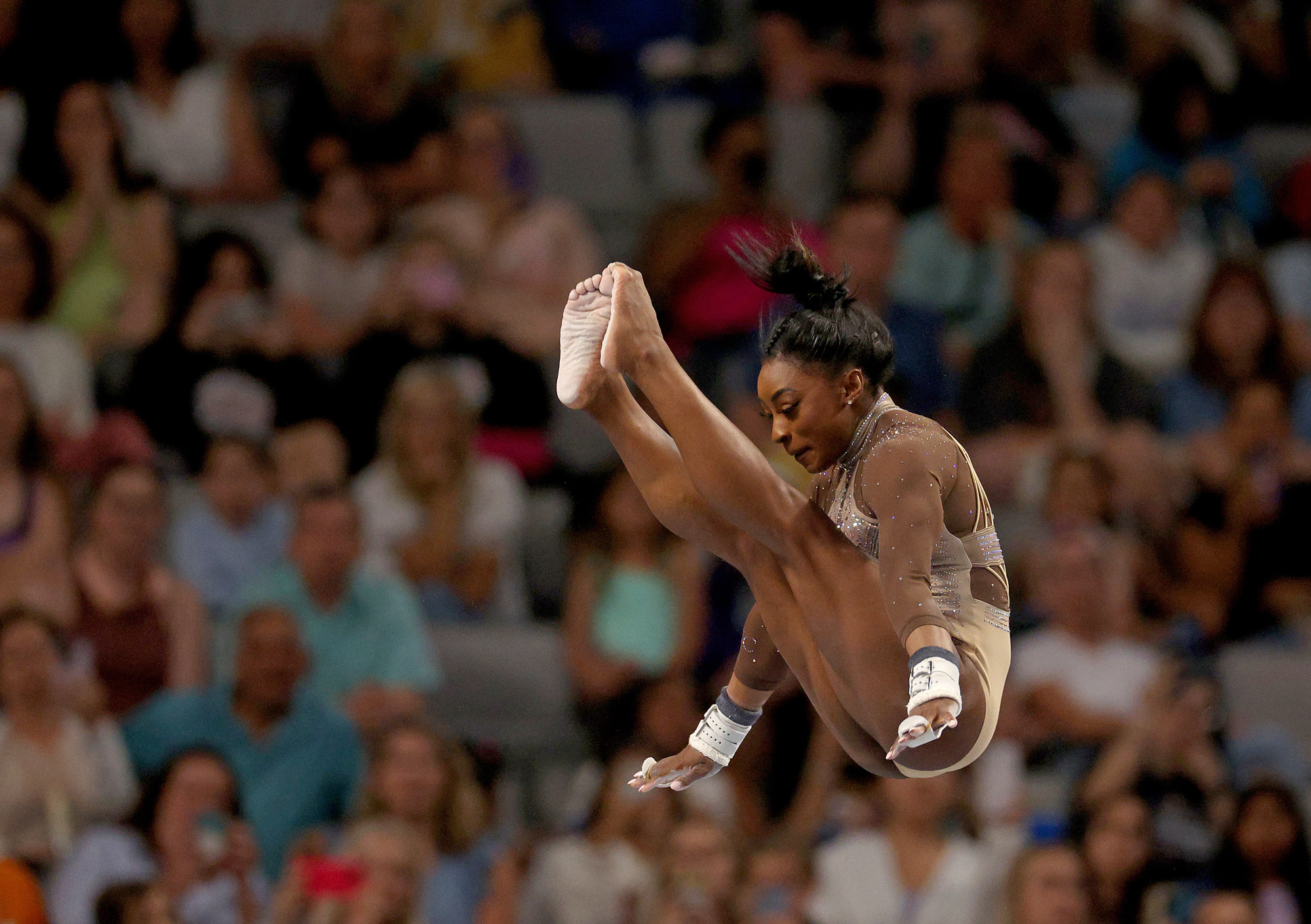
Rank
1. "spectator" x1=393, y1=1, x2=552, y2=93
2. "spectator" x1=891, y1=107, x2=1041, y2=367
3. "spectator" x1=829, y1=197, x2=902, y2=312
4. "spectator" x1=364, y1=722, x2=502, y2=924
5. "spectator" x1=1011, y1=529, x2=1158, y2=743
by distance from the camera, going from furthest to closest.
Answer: "spectator" x1=393, y1=1, x2=552, y2=93 < "spectator" x1=891, y1=107, x2=1041, y2=367 < "spectator" x1=829, y1=197, x2=902, y2=312 < "spectator" x1=1011, y1=529, x2=1158, y2=743 < "spectator" x1=364, y1=722, x2=502, y2=924

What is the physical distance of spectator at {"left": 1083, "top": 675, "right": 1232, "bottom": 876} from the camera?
535 cm

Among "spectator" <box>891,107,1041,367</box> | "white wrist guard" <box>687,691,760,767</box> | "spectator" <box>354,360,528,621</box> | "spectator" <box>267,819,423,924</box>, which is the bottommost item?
"spectator" <box>267,819,423,924</box>

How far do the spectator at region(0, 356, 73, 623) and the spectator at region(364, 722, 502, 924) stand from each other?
109 centimetres

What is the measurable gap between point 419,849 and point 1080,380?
3.02 meters

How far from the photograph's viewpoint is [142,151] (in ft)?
22.1

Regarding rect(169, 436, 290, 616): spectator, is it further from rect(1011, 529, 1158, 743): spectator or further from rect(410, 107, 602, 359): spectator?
rect(1011, 529, 1158, 743): spectator

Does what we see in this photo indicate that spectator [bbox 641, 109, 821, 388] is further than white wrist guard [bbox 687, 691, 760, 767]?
Yes

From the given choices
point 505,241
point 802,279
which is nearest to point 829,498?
point 802,279

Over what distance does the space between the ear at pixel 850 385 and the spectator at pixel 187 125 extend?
13.5 ft

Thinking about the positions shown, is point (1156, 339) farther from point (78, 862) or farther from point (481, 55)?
point (78, 862)

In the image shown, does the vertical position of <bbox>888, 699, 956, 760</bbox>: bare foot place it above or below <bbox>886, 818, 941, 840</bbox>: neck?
above

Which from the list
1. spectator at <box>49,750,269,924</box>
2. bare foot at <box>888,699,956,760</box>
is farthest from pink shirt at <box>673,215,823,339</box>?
bare foot at <box>888,699,956,760</box>

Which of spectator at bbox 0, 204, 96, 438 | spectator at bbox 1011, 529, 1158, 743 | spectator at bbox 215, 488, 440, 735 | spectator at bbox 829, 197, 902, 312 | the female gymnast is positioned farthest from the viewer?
spectator at bbox 829, 197, 902, 312

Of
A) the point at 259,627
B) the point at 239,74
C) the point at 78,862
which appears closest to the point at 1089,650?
the point at 259,627
